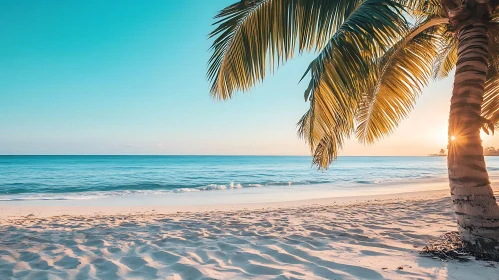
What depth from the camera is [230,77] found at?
430cm

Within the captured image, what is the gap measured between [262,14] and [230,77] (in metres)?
0.94

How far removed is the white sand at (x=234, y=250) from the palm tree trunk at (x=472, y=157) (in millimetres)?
311

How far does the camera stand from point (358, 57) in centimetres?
327

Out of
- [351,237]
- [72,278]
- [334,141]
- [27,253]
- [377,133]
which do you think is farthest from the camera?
[377,133]

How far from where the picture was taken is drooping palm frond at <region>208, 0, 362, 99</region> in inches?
147

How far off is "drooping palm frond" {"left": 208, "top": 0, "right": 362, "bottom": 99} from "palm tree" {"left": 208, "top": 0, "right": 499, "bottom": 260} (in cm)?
1

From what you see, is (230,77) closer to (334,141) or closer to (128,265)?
(334,141)

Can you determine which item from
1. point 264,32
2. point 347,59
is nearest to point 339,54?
point 347,59

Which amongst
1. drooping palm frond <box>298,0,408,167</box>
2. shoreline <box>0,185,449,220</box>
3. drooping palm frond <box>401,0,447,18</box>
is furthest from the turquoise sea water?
drooping palm frond <box>298,0,408,167</box>

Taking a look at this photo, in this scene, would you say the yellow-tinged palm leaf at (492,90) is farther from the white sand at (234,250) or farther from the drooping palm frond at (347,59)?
the drooping palm frond at (347,59)

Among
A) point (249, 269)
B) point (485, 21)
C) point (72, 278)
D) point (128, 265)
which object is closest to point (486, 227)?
point (485, 21)

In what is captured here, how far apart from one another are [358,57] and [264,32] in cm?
137

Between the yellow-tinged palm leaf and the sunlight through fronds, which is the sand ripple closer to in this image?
the sunlight through fronds

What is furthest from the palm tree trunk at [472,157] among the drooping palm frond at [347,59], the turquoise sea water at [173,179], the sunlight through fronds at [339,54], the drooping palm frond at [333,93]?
the turquoise sea water at [173,179]
